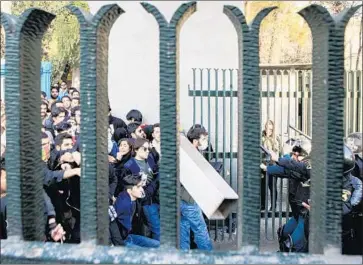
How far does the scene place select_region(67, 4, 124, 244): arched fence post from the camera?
55.6 inches

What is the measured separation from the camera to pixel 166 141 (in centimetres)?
140

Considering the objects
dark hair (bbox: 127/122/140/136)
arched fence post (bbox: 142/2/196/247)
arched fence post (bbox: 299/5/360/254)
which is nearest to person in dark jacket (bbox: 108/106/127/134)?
dark hair (bbox: 127/122/140/136)

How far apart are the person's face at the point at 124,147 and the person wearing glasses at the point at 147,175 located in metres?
0.16

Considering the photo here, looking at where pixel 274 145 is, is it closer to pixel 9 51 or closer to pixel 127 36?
pixel 127 36

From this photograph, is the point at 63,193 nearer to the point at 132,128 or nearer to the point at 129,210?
the point at 129,210

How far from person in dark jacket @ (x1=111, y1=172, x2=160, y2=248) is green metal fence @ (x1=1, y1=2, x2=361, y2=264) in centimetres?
352

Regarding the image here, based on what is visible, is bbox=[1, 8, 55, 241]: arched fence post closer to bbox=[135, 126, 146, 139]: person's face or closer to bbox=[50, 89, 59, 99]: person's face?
bbox=[135, 126, 146, 139]: person's face

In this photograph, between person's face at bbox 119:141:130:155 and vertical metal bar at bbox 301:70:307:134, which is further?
vertical metal bar at bbox 301:70:307:134

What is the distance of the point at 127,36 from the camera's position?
8.07 metres

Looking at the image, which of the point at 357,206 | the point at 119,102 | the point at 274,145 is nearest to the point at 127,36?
the point at 119,102

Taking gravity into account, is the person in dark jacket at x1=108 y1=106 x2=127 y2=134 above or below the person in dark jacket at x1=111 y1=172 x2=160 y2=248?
above

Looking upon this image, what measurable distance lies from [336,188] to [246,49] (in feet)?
1.32

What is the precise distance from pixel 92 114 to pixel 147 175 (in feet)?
13.7

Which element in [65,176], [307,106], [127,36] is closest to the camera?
[65,176]
